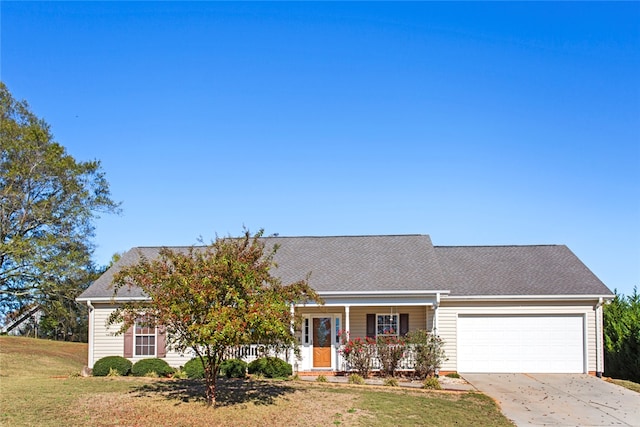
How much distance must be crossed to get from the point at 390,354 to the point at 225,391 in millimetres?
6276

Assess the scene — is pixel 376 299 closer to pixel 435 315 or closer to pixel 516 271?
pixel 435 315

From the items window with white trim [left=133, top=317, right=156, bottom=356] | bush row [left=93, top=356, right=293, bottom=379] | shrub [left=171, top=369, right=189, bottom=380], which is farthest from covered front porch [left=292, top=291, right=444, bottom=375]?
window with white trim [left=133, top=317, right=156, bottom=356]

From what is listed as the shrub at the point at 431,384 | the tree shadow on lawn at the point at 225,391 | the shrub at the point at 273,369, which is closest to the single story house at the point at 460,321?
the shrub at the point at 273,369

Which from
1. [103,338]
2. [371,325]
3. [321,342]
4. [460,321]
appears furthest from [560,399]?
[103,338]

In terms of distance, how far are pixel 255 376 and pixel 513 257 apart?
12.2 metres

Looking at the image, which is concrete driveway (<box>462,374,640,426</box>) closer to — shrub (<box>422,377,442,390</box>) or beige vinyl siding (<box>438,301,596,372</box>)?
beige vinyl siding (<box>438,301,596,372</box>)

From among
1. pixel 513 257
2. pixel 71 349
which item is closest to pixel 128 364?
pixel 71 349

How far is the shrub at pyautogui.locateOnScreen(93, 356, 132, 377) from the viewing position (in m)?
19.1

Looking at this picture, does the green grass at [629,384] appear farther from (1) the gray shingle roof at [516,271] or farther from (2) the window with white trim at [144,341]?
(2) the window with white trim at [144,341]

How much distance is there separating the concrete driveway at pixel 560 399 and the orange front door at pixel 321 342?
16.0 feet

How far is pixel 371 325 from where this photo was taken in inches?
837

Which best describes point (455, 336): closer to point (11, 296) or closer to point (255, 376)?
point (255, 376)

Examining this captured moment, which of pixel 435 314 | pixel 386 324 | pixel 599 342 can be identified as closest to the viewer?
pixel 435 314

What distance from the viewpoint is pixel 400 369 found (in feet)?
A: 64.1
